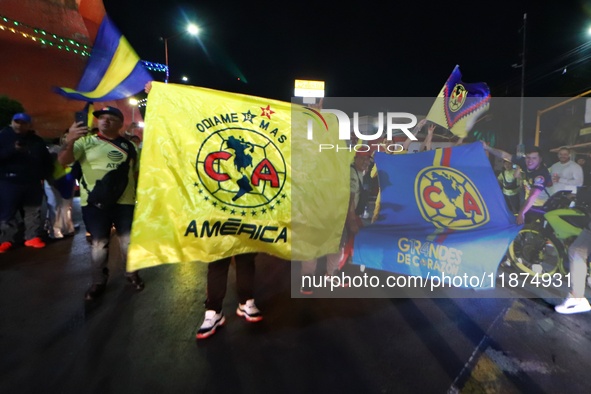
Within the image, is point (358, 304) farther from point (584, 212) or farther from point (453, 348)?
point (584, 212)

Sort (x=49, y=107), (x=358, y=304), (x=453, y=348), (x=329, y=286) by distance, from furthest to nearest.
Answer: (x=49, y=107)
(x=329, y=286)
(x=358, y=304)
(x=453, y=348)

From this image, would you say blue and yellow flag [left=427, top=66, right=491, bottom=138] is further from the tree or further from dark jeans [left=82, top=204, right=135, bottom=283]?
the tree

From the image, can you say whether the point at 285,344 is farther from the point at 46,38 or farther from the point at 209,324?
the point at 46,38

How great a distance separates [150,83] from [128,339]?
2.33 metres

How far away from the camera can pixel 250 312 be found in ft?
9.76

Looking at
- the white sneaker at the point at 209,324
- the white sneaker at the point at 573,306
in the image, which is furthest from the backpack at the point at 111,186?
the white sneaker at the point at 573,306

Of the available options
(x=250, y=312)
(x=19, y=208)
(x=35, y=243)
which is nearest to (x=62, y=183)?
(x=19, y=208)

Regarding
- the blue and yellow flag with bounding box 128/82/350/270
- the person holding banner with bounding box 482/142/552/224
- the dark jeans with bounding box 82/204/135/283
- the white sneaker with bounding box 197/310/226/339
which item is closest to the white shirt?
the person holding banner with bounding box 482/142/552/224

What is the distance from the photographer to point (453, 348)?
2.61m

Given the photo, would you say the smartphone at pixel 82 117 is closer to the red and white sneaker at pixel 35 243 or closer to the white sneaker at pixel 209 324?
the white sneaker at pixel 209 324

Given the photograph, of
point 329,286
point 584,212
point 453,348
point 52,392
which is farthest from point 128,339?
point 584,212

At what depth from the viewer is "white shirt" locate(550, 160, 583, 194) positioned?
536 centimetres

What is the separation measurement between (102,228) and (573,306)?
5295mm

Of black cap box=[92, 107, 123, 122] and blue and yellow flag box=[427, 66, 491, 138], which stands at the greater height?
blue and yellow flag box=[427, 66, 491, 138]
